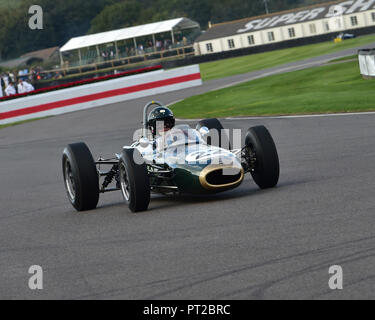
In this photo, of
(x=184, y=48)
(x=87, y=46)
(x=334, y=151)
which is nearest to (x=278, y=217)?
(x=334, y=151)

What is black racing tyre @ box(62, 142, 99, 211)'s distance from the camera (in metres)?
10.7

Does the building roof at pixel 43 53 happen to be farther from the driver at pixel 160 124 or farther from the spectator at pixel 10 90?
the driver at pixel 160 124

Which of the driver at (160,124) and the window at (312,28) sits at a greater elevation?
the driver at (160,124)

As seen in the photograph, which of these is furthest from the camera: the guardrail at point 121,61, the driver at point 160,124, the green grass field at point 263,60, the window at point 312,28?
the window at point 312,28

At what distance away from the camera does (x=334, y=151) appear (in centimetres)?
1334

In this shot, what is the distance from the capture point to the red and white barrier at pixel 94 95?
34.8m

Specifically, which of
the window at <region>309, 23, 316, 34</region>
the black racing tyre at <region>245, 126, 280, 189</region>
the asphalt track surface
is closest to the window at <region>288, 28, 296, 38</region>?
the window at <region>309, 23, 316, 34</region>

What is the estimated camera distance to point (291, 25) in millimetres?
93000

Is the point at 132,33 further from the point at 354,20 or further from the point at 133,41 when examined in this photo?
the point at 354,20

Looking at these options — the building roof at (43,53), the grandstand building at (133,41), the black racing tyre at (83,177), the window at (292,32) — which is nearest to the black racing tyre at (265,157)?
the black racing tyre at (83,177)

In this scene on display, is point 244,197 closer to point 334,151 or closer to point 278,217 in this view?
point 278,217

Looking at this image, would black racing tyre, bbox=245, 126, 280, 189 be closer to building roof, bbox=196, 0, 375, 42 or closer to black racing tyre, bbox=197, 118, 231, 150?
black racing tyre, bbox=197, 118, 231, 150

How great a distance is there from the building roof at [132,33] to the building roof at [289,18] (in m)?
6.49

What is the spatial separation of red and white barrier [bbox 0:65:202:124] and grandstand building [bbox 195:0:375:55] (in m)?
49.3
